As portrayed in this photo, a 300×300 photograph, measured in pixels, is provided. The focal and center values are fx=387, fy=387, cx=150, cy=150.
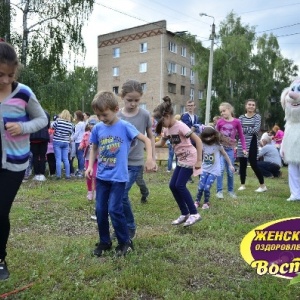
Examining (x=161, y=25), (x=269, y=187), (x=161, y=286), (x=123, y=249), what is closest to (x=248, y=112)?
(x=269, y=187)

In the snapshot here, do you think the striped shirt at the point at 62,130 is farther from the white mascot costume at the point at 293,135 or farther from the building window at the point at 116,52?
the building window at the point at 116,52

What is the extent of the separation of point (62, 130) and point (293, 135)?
5.31 meters

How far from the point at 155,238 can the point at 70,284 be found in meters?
1.36

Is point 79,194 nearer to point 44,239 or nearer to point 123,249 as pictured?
point 44,239

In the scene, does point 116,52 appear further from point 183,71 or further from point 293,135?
point 293,135

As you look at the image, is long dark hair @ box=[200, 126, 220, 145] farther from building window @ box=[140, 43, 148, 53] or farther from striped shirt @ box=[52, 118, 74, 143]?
building window @ box=[140, 43, 148, 53]

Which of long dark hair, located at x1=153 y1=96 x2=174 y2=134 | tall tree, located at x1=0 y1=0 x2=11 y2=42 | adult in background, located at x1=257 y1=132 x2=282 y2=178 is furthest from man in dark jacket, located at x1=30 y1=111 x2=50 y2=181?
tall tree, located at x1=0 y1=0 x2=11 y2=42

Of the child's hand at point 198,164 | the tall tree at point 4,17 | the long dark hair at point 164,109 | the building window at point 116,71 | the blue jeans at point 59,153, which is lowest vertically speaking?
the blue jeans at point 59,153

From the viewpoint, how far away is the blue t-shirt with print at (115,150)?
3.43 metres

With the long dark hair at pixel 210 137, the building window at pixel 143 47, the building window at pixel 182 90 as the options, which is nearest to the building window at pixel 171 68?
the building window at pixel 182 90

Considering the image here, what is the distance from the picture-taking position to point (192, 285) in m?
2.97

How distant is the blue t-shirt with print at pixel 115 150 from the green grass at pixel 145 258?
29.3 inches

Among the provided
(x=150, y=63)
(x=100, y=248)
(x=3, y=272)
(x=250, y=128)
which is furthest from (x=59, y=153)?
(x=150, y=63)

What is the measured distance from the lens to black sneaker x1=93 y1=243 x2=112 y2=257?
3541mm
